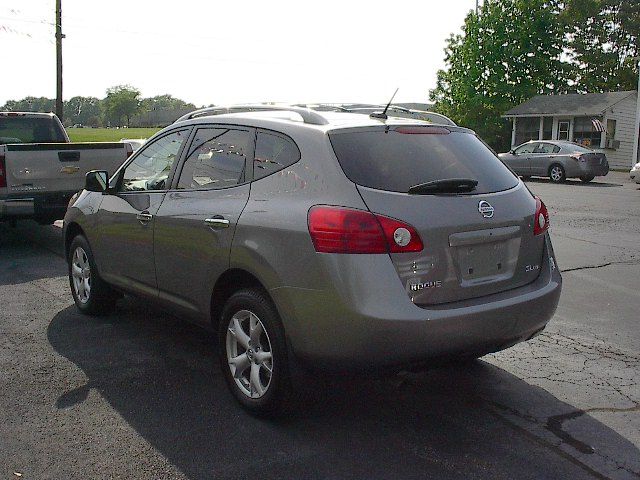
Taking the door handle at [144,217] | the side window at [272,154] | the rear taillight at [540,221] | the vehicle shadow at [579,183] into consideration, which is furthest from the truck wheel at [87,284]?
the vehicle shadow at [579,183]

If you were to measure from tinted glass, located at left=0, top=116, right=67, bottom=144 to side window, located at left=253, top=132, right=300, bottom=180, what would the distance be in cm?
878

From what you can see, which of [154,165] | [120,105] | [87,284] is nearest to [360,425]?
[154,165]

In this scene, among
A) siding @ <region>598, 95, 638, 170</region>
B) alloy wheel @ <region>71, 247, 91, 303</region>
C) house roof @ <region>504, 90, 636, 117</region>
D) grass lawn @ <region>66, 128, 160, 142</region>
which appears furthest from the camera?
grass lawn @ <region>66, 128, 160, 142</region>

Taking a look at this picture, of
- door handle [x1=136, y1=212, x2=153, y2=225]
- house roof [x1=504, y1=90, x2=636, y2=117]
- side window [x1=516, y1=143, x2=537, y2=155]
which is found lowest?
door handle [x1=136, y1=212, x2=153, y2=225]

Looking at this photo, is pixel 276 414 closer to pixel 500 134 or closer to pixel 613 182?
pixel 613 182

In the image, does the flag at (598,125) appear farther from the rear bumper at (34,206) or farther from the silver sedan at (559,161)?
the rear bumper at (34,206)

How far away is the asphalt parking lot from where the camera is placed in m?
3.48

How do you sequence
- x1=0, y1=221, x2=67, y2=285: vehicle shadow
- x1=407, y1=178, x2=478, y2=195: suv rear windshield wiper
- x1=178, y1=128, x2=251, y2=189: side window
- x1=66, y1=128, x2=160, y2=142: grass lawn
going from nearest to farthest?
x1=407, y1=178, x2=478, y2=195: suv rear windshield wiper → x1=178, y1=128, x2=251, y2=189: side window → x1=0, y1=221, x2=67, y2=285: vehicle shadow → x1=66, y1=128, x2=160, y2=142: grass lawn

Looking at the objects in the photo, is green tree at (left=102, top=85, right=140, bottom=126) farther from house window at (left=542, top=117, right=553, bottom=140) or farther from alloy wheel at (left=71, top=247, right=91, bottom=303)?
alloy wheel at (left=71, top=247, right=91, bottom=303)

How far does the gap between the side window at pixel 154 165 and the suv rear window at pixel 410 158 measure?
5.19 feet

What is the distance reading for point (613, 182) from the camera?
24.8 meters

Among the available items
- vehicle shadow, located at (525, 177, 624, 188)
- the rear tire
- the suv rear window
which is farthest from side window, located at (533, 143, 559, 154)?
the suv rear window

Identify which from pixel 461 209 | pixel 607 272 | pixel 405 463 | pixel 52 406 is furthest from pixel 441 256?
pixel 607 272

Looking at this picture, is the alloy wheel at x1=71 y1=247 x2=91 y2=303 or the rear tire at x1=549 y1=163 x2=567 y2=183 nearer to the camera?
the alloy wheel at x1=71 y1=247 x2=91 y2=303
